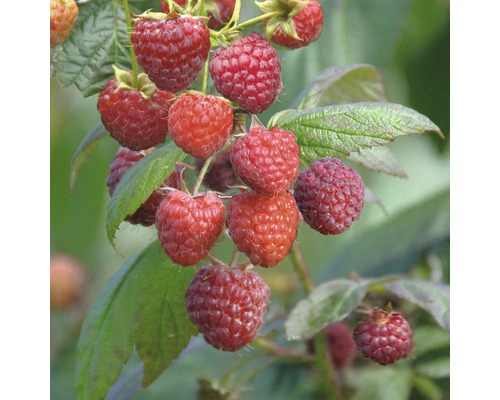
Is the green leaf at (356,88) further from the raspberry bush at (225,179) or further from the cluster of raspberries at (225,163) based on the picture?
the cluster of raspberries at (225,163)

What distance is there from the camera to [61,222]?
172cm

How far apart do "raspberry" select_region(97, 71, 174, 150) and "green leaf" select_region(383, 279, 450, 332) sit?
0.37m

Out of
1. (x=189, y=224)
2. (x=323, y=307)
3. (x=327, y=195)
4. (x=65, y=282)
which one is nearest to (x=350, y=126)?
(x=327, y=195)

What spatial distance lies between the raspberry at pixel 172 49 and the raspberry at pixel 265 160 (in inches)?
3.6

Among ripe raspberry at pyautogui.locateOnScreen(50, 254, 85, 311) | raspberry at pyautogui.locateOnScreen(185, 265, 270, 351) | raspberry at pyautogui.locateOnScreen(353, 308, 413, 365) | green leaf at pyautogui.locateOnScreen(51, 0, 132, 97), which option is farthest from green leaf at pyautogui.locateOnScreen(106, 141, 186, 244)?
ripe raspberry at pyautogui.locateOnScreen(50, 254, 85, 311)

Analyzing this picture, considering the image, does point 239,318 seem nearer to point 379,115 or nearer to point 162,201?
point 162,201

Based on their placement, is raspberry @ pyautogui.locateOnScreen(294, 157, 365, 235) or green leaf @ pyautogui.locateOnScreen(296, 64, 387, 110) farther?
green leaf @ pyautogui.locateOnScreen(296, 64, 387, 110)

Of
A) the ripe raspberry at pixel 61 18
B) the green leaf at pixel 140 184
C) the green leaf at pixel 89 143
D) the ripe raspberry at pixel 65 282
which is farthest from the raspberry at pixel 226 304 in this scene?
the ripe raspberry at pixel 65 282

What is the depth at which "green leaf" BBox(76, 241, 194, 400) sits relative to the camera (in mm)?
1062

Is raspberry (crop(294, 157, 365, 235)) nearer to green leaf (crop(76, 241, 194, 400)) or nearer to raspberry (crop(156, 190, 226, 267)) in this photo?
raspberry (crop(156, 190, 226, 267))

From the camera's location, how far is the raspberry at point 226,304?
3.10 feet
